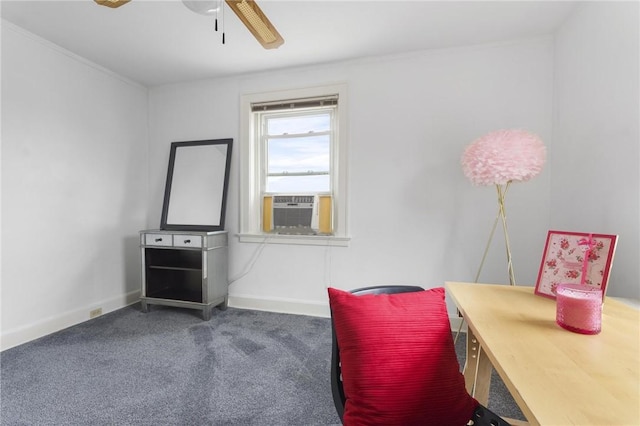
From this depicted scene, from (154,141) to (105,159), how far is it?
1.92 ft

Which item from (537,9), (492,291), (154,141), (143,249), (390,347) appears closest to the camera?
(390,347)

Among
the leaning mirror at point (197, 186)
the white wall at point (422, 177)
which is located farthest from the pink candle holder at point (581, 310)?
the leaning mirror at point (197, 186)

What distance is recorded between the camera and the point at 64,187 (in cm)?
265

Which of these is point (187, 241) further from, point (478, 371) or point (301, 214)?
point (478, 371)

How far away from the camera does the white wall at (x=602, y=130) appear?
144cm

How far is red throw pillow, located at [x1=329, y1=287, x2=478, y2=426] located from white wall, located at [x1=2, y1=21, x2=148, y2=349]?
2.79 metres

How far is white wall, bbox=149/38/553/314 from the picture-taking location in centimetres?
247

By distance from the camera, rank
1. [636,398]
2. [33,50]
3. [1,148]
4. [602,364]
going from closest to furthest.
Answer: [636,398]
[602,364]
[1,148]
[33,50]

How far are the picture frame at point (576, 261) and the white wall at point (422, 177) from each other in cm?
126

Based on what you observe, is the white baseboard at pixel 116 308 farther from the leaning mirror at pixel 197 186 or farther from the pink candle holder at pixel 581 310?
the pink candle holder at pixel 581 310

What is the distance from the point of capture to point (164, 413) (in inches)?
61.4

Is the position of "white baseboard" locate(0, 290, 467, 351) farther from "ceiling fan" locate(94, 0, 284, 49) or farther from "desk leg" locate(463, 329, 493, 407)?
"ceiling fan" locate(94, 0, 284, 49)

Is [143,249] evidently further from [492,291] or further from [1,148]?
[492,291]

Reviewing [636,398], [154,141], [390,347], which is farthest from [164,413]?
[154,141]
